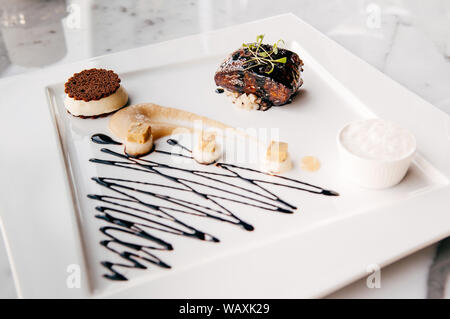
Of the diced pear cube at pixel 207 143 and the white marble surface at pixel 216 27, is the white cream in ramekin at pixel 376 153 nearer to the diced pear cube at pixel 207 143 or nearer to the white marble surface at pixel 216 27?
the diced pear cube at pixel 207 143

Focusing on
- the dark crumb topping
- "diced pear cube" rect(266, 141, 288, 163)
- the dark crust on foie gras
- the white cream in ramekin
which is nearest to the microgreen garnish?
the dark crust on foie gras

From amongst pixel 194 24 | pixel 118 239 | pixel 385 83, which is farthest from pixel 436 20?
pixel 118 239

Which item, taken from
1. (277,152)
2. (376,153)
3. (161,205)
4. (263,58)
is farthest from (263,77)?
(161,205)

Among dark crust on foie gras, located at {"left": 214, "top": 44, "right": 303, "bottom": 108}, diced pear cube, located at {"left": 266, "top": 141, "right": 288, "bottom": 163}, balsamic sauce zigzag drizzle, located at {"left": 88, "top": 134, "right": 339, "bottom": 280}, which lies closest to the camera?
balsamic sauce zigzag drizzle, located at {"left": 88, "top": 134, "right": 339, "bottom": 280}

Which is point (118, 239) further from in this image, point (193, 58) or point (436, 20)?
point (436, 20)

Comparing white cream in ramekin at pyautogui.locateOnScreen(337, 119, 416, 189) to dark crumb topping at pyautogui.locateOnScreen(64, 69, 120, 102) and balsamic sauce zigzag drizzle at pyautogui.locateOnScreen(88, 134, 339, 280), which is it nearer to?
balsamic sauce zigzag drizzle at pyautogui.locateOnScreen(88, 134, 339, 280)

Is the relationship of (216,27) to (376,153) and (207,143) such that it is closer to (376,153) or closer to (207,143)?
(207,143)
